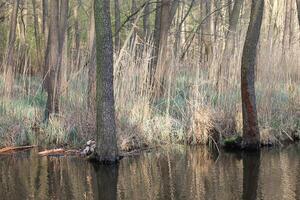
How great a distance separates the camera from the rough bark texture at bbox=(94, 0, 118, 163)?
283 inches

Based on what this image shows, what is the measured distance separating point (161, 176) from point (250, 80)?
2442 millimetres

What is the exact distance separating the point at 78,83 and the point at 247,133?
3064mm

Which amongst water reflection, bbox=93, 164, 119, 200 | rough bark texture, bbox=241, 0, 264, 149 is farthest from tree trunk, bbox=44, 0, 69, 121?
rough bark texture, bbox=241, 0, 264, 149

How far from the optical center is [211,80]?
30.2 feet

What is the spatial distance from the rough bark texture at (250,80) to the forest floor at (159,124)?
0.38 m

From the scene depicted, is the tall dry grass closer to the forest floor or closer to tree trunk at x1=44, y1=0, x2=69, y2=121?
the forest floor

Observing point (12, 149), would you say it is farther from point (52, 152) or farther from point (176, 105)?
point (176, 105)

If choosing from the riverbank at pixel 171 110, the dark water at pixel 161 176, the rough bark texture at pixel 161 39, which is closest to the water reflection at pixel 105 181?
the dark water at pixel 161 176

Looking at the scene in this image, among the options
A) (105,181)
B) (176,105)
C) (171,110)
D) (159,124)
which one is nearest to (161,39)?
(171,110)

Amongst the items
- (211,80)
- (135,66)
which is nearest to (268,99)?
(211,80)

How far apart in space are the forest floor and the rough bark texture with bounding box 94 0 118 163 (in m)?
0.93

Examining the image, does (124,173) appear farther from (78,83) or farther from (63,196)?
(78,83)

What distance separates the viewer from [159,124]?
885 centimetres

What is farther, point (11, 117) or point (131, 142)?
point (11, 117)
